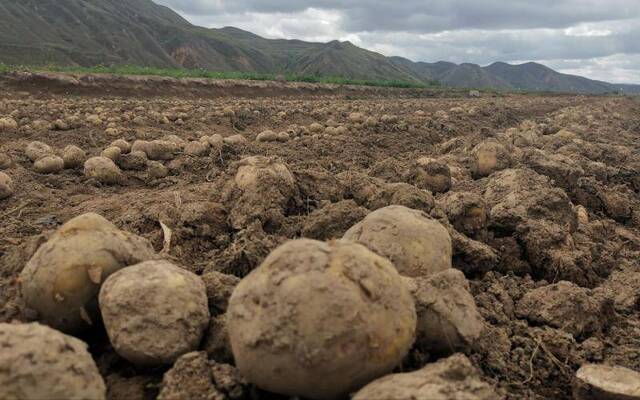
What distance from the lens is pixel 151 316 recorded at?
292cm

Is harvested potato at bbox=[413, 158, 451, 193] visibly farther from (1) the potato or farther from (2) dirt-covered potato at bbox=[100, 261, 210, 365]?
(1) the potato

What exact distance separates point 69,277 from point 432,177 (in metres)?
4.51

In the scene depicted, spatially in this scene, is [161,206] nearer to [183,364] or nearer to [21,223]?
[21,223]

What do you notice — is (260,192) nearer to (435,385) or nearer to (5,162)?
(435,385)

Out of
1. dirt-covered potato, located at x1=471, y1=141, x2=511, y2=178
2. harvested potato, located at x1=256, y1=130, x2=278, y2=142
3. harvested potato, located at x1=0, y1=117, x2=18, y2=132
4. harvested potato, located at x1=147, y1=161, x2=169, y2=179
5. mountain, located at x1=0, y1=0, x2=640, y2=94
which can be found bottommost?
harvested potato, located at x1=147, y1=161, x2=169, y2=179

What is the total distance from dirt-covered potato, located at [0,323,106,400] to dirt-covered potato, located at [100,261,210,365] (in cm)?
34

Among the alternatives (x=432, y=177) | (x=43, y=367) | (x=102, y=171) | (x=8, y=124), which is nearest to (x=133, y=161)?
(x=102, y=171)

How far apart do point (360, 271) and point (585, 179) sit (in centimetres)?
573

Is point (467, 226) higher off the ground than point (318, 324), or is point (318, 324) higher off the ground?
point (318, 324)

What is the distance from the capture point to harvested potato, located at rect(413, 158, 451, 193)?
21.6ft

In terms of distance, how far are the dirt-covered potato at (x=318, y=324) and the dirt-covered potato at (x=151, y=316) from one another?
1.55 feet

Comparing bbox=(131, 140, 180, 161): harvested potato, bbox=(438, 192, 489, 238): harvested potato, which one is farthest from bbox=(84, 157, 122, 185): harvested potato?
bbox=(438, 192, 489, 238): harvested potato

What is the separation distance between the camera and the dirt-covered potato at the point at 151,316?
114 inches

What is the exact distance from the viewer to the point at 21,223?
18.2 ft
